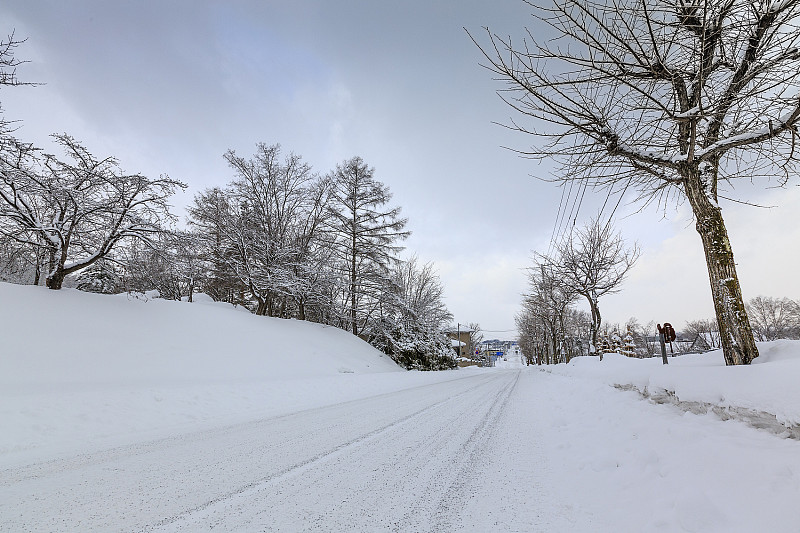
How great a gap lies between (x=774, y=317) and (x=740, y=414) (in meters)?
85.9

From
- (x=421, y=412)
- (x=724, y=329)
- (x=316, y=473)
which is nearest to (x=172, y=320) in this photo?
(x=421, y=412)

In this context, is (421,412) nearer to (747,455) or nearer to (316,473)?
(316,473)

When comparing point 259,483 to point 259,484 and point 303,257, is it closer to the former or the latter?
point 259,484

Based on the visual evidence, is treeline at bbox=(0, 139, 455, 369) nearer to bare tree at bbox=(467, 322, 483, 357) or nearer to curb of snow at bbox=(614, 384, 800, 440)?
curb of snow at bbox=(614, 384, 800, 440)

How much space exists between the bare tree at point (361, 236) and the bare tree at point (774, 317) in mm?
66370

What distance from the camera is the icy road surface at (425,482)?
1.96 m

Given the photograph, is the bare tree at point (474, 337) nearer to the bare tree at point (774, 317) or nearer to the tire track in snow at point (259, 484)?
the bare tree at point (774, 317)

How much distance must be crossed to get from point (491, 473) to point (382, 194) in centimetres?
2094

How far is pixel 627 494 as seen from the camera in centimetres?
240

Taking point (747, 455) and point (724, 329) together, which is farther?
point (724, 329)

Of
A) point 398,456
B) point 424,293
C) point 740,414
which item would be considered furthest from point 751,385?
point 424,293

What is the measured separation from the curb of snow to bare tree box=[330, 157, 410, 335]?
58.2 ft

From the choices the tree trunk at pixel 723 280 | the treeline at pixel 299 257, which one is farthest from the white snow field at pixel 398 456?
the treeline at pixel 299 257

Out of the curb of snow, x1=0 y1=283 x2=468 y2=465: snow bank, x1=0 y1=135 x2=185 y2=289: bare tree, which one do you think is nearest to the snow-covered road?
x1=0 y1=283 x2=468 y2=465: snow bank
